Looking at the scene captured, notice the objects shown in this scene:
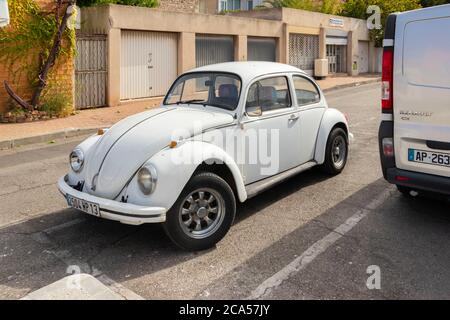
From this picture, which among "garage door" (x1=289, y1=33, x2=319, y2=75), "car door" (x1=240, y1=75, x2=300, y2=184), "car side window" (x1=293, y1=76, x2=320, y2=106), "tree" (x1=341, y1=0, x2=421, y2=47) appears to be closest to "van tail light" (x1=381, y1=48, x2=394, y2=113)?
"car door" (x1=240, y1=75, x2=300, y2=184)

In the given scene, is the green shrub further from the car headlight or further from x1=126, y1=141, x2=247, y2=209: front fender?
the car headlight

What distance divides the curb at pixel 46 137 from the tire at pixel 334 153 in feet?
22.0

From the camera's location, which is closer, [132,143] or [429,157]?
[132,143]

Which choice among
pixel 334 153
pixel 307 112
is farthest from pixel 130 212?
pixel 334 153

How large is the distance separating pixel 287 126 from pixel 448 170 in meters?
1.81

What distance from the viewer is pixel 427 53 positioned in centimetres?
429

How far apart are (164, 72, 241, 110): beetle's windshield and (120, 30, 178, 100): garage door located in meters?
10.3

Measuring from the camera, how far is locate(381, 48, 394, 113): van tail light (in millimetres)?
4566

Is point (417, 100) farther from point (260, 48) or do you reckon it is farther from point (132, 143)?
point (260, 48)

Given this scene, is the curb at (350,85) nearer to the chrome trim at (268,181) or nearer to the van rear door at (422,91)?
the chrome trim at (268,181)

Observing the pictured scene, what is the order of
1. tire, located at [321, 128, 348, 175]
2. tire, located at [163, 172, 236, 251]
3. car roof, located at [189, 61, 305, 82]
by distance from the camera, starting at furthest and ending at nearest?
tire, located at [321, 128, 348, 175] < car roof, located at [189, 61, 305, 82] < tire, located at [163, 172, 236, 251]

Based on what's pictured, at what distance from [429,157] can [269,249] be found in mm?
1794

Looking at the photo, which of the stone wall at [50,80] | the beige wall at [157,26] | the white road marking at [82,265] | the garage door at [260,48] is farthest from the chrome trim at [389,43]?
the garage door at [260,48]

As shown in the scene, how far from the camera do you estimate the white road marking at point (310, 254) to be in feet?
11.4
